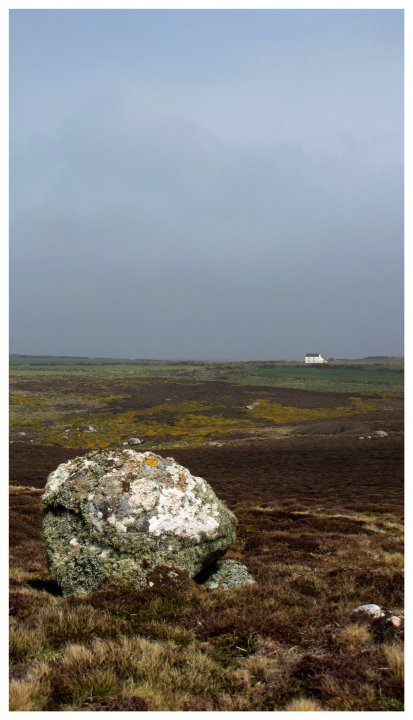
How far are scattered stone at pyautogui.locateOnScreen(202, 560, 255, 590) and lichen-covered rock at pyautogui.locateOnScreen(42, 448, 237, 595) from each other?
474 millimetres

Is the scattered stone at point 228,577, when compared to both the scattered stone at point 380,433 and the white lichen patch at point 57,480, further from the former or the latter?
the scattered stone at point 380,433

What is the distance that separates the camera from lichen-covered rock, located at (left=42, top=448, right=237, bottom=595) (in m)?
8.52

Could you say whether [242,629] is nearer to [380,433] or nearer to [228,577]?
[228,577]

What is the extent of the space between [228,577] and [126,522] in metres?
2.84

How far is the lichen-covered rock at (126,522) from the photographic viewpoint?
27.9 feet

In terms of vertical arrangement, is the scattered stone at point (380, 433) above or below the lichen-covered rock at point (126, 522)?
below

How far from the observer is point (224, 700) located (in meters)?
4.55

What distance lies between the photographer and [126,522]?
28.5ft

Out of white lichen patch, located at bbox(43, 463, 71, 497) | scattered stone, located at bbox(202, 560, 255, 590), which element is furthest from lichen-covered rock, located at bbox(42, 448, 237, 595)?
scattered stone, located at bbox(202, 560, 255, 590)

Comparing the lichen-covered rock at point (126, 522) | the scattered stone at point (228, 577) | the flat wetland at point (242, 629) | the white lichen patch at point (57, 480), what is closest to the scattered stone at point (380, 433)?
the flat wetland at point (242, 629)

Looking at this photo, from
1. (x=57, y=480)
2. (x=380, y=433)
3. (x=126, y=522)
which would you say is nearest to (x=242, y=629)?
(x=126, y=522)

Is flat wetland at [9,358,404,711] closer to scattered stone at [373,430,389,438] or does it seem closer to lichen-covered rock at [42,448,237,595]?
lichen-covered rock at [42,448,237,595]

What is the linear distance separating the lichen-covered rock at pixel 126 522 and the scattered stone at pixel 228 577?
1.56 ft
